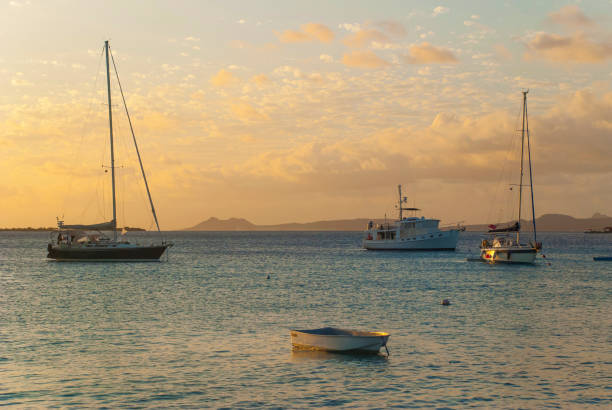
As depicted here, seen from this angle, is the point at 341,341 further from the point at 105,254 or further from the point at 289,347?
the point at 105,254

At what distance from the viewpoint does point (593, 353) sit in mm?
27734

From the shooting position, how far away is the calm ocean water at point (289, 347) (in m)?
21.6

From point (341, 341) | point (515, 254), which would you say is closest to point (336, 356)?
point (341, 341)

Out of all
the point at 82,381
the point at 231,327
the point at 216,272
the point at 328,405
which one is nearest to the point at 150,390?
the point at 82,381

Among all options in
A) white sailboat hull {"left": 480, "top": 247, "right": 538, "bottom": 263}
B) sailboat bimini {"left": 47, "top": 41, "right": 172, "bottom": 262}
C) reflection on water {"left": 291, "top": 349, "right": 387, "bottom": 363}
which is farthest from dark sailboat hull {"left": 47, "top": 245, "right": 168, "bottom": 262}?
reflection on water {"left": 291, "top": 349, "right": 387, "bottom": 363}

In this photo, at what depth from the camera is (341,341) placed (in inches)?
1057

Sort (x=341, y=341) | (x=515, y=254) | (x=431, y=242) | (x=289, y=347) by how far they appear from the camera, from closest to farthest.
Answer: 1. (x=341, y=341)
2. (x=289, y=347)
3. (x=515, y=254)
4. (x=431, y=242)

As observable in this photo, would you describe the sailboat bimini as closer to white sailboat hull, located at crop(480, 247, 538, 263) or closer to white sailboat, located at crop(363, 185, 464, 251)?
white sailboat hull, located at crop(480, 247, 538, 263)

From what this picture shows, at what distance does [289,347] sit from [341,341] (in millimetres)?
3212

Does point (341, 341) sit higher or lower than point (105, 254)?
lower

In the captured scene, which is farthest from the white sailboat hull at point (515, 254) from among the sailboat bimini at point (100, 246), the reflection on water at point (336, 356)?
the reflection on water at point (336, 356)

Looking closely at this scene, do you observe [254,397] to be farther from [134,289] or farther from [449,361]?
[134,289]

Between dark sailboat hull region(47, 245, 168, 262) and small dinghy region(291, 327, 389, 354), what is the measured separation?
59142 millimetres

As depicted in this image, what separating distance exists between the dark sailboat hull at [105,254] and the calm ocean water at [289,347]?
2357cm
